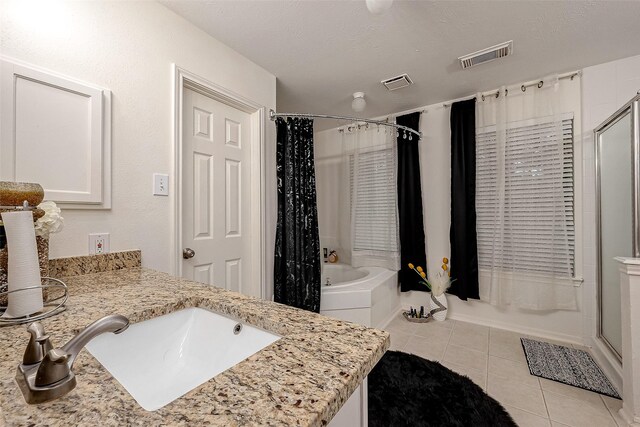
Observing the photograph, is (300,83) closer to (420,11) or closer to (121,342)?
(420,11)

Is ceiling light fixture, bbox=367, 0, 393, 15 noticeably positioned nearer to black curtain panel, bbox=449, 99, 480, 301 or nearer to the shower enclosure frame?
the shower enclosure frame

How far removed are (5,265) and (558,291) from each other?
11.0ft

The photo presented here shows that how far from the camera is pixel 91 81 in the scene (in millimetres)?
1299

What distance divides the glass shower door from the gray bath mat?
0.21m

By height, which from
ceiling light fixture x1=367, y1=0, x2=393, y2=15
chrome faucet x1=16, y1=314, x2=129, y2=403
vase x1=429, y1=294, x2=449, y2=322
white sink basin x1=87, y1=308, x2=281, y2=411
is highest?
ceiling light fixture x1=367, y1=0, x2=393, y2=15

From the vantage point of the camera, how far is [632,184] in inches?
65.6

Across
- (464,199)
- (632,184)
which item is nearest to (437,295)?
(464,199)

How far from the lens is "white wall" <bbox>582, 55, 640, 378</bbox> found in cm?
213

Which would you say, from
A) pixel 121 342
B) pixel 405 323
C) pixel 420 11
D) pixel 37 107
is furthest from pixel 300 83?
pixel 405 323

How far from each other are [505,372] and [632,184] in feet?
4.76

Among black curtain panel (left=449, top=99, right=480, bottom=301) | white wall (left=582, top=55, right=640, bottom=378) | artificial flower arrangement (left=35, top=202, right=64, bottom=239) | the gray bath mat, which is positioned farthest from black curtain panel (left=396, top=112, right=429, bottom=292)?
artificial flower arrangement (left=35, top=202, right=64, bottom=239)

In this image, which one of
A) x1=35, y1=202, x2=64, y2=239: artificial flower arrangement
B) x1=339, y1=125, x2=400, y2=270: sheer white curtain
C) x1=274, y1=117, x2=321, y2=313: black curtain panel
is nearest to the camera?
x1=35, y1=202, x2=64, y2=239: artificial flower arrangement

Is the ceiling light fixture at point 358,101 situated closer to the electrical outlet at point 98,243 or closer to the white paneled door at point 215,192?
the white paneled door at point 215,192

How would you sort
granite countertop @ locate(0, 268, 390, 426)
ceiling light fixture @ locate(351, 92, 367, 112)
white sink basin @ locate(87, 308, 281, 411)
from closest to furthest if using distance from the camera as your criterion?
granite countertop @ locate(0, 268, 390, 426), white sink basin @ locate(87, 308, 281, 411), ceiling light fixture @ locate(351, 92, 367, 112)
